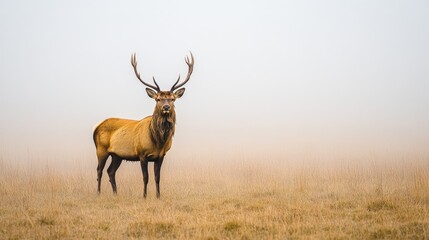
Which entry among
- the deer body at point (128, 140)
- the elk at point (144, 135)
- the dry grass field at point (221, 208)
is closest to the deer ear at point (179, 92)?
the elk at point (144, 135)

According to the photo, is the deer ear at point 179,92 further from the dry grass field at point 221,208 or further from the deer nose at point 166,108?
the dry grass field at point 221,208

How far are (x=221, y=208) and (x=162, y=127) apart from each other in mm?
2204

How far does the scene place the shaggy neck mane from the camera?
898 centimetres

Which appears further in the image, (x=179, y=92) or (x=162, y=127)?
(x=179, y=92)

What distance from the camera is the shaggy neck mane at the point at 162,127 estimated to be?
8.98 meters

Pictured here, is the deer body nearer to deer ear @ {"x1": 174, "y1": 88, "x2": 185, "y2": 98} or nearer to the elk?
the elk

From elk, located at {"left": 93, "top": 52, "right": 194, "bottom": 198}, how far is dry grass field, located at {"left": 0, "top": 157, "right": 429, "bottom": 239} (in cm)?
80

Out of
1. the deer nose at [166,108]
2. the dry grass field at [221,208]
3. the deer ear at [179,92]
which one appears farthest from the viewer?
the deer ear at [179,92]

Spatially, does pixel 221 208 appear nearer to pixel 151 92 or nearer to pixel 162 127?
pixel 162 127

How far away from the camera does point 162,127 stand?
899cm

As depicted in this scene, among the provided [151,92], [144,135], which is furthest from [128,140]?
[151,92]

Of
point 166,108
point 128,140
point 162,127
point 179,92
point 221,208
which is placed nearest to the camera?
point 221,208

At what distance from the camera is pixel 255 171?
1416cm

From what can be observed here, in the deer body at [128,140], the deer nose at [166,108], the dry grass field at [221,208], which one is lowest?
the dry grass field at [221,208]
